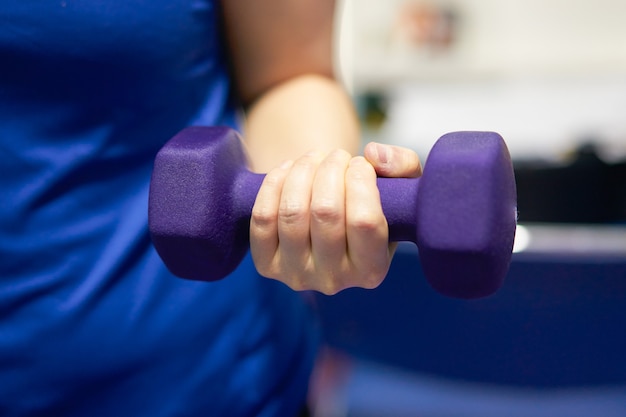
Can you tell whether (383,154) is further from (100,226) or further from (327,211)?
(100,226)

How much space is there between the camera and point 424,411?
3.21 ft

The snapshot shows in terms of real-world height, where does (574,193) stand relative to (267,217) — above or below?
below

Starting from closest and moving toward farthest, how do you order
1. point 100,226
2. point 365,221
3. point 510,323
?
point 365,221 → point 100,226 → point 510,323

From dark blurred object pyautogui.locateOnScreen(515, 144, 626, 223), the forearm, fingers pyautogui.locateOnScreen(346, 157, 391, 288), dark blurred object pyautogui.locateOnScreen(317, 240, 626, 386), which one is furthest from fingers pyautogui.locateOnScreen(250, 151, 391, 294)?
dark blurred object pyautogui.locateOnScreen(515, 144, 626, 223)

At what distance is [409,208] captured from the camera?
27 cm

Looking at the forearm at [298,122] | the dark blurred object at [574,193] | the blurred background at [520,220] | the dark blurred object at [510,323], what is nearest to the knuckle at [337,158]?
the forearm at [298,122]

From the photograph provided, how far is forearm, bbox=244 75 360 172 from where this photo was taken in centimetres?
42

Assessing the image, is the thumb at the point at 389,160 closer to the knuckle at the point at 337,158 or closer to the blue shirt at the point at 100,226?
the knuckle at the point at 337,158

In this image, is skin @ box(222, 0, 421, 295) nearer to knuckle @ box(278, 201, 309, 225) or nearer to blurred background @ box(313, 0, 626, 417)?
knuckle @ box(278, 201, 309, 225)

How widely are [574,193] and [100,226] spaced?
3.19 ft

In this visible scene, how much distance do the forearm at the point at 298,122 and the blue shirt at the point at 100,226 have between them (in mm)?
57

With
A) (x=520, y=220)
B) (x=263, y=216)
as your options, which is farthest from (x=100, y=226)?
(x=520, y=220)

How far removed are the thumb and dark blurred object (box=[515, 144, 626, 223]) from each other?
0.87 meters

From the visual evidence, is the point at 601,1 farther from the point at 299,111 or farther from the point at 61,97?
the point at 61,97
